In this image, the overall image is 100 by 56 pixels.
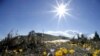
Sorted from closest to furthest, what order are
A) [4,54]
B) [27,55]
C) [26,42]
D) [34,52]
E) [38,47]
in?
[4,54] < [27,55] < [34,52] < [38,47] < [26,42]

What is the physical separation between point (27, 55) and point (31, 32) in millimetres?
3626

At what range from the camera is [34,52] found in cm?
904

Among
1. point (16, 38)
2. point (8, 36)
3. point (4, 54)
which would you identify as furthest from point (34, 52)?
point (16, 38)

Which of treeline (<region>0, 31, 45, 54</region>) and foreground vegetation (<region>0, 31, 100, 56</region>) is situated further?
treeline (<region>0, 31, 45, 54</region>)

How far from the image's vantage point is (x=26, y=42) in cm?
1092

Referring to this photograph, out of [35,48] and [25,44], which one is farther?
[25,44]

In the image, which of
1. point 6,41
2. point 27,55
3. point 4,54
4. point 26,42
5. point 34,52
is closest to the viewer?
point 4,54

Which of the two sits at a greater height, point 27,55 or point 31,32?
point 31,32

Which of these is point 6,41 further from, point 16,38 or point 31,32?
point 31,32

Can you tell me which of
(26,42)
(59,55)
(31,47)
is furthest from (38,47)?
(59,55)

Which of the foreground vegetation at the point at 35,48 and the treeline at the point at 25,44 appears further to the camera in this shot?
the treeline at the point at 25,44

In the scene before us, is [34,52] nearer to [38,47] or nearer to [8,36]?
[38,47]

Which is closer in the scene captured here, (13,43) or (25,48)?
(25,48)

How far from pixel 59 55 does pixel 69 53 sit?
1405 millimetres
